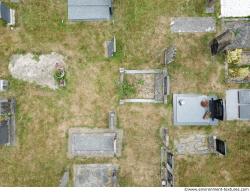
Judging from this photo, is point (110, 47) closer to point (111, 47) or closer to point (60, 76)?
point (111, 47)

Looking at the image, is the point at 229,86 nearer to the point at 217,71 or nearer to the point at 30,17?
the point at 217,71

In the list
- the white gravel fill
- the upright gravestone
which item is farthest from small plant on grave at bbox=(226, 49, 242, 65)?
the upright gravestone

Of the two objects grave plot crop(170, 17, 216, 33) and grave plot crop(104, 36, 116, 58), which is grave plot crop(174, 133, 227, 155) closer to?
grave plot crop(170, 17, 216, 33)

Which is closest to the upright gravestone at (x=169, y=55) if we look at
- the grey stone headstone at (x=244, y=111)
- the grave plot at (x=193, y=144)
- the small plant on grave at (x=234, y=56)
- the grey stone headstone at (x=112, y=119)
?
the small plant on grave at (x=234, y=56)

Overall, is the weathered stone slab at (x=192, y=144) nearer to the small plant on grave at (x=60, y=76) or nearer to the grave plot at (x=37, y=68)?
the small plant on grave at (x=60, y=76)

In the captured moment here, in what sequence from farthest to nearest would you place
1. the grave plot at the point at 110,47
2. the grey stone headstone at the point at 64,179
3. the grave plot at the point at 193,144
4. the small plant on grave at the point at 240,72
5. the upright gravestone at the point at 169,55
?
1. the grave plot at the point at 193,144
2. the small plant on grave at the point at 240,72
3. the grey stone headstone at the point at 64,179
4. the grave plot at the point at 110,47
5. the upright gravestone at the point at 169,55

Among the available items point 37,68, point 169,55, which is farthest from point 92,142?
point 169,55
